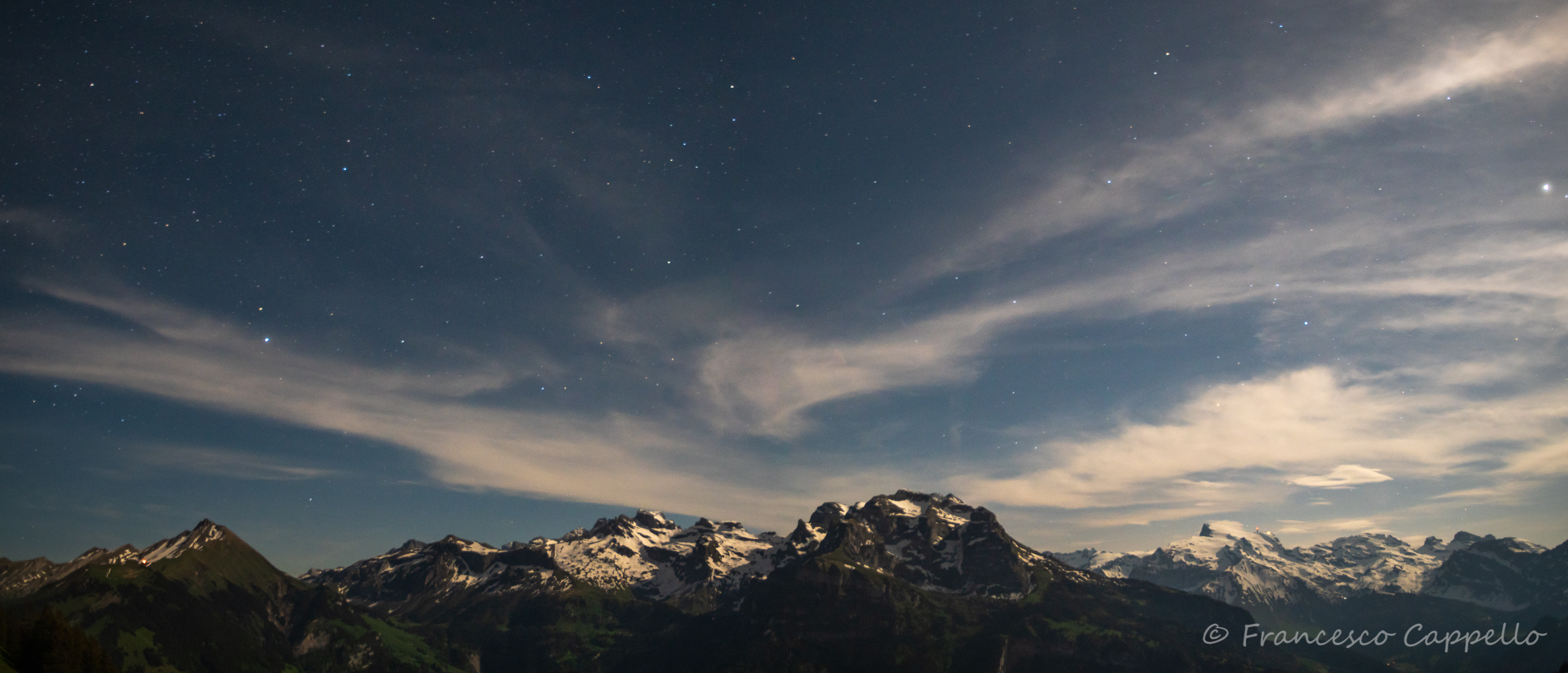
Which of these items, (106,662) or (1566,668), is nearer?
(1566,668)

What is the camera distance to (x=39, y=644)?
395 ft

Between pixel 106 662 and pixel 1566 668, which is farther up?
pixel 1566 668

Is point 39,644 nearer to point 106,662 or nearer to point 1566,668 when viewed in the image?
point 106,662

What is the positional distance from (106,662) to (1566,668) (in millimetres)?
227452

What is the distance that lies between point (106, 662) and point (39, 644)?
33.6ft

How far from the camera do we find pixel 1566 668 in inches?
3231

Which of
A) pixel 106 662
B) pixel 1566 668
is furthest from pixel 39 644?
pixel 1566 668

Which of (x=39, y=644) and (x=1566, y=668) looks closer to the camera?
(x=1566, y=668)

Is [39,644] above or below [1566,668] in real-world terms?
below

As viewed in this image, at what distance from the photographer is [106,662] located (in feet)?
408
